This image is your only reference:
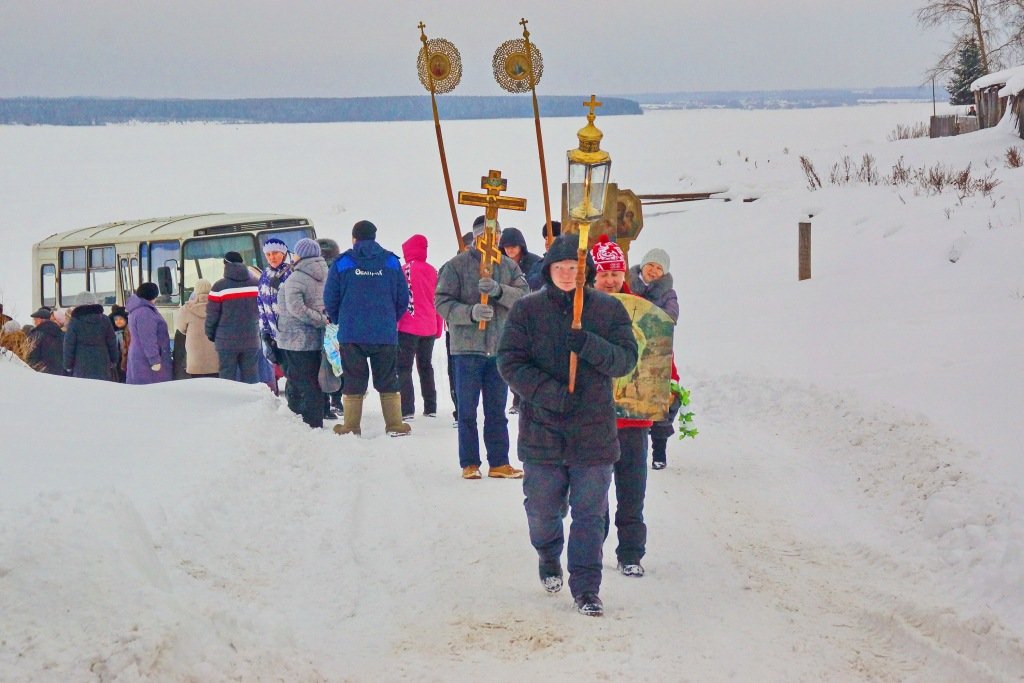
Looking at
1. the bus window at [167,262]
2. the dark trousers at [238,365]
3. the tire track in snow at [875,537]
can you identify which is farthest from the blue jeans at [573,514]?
the bus window at [167,262]

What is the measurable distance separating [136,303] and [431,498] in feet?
18.1

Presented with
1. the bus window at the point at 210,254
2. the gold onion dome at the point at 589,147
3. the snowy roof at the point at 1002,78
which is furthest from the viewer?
the snowy roof at the point at 1002,78

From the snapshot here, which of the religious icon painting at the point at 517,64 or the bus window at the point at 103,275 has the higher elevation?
the religious icon painting at the point at 517,64

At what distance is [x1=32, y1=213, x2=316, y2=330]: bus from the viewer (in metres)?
18.0

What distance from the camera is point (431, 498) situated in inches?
344

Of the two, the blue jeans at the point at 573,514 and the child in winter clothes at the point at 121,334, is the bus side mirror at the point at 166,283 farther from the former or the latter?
the blue jeans at the point at 573,514

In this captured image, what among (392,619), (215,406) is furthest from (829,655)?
(215,406)

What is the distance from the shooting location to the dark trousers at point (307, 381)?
11.6 metres

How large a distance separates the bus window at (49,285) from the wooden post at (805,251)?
1114cm

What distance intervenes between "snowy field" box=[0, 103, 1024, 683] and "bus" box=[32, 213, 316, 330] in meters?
3.95

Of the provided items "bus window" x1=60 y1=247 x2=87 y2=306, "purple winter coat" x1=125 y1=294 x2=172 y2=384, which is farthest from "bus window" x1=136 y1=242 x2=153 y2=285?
"purple winter coat" x1=125 y1=294 x2=172 y2=384

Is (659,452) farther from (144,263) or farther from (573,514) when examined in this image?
(144,263)

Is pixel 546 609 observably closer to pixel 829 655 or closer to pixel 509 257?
pixel 829 655

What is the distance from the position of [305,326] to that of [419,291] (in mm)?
1594
